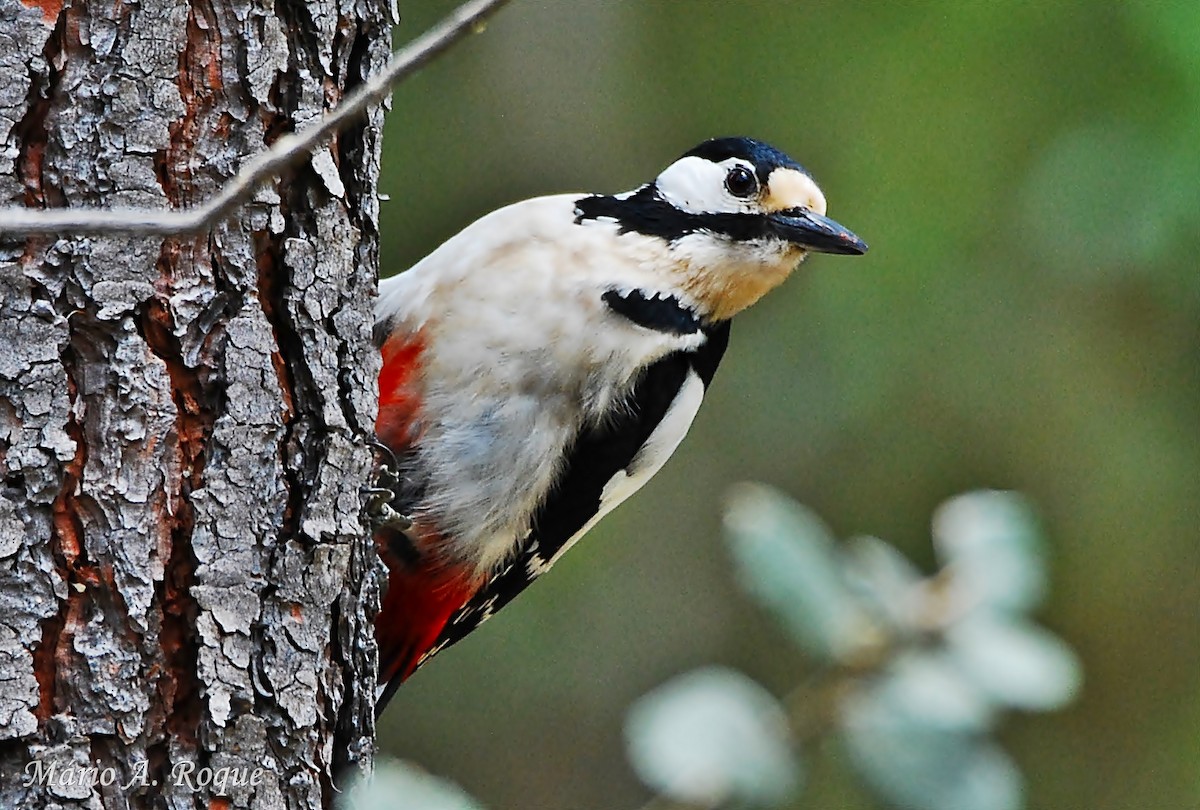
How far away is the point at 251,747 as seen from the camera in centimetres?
168

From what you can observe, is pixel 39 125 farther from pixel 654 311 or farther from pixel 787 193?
pixel 787 193

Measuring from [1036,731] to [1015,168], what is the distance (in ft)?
5.66

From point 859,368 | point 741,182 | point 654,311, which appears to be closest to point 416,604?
point 654,311

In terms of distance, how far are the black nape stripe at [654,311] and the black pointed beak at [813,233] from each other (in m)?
0.21

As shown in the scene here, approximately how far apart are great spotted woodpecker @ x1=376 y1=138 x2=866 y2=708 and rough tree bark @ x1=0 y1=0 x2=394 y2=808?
0.58 metres

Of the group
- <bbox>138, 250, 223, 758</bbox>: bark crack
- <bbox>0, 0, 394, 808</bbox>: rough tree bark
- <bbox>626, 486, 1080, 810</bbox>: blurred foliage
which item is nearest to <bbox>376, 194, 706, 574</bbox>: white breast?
<bbox>0, 0, 394, 808</bbox>: rough tree bark

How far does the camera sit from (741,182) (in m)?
2.63

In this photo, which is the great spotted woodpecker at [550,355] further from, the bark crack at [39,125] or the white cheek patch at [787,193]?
the bark crack at [39,125]

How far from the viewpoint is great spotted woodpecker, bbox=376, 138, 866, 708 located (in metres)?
2.40

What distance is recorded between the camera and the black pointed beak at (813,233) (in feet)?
8.32

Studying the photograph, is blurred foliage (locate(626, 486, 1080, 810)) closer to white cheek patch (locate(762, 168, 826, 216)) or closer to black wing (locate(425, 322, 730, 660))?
black wing (locate(425, 322, 730, 660))

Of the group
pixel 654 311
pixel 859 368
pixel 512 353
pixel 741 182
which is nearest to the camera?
pixel 512 353

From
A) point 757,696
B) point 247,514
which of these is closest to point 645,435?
point 247,514

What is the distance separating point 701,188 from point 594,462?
1.71 ft
